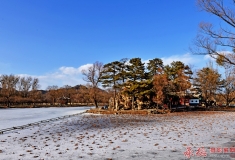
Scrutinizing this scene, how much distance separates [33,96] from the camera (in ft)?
197

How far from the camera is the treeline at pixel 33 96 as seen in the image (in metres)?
51.6

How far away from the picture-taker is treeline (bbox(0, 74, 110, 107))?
51.6 m

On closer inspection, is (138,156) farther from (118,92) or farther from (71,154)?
(118,92)

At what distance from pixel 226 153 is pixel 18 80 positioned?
71.6 metres

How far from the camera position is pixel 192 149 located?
6.28 m

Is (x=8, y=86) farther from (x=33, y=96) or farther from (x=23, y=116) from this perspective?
(x=23, y=116)

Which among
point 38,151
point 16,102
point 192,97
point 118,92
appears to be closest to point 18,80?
point 16,102

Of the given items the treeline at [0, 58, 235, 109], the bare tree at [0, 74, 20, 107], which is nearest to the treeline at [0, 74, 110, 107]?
the bare tree at [0, 74, 20, 107]
